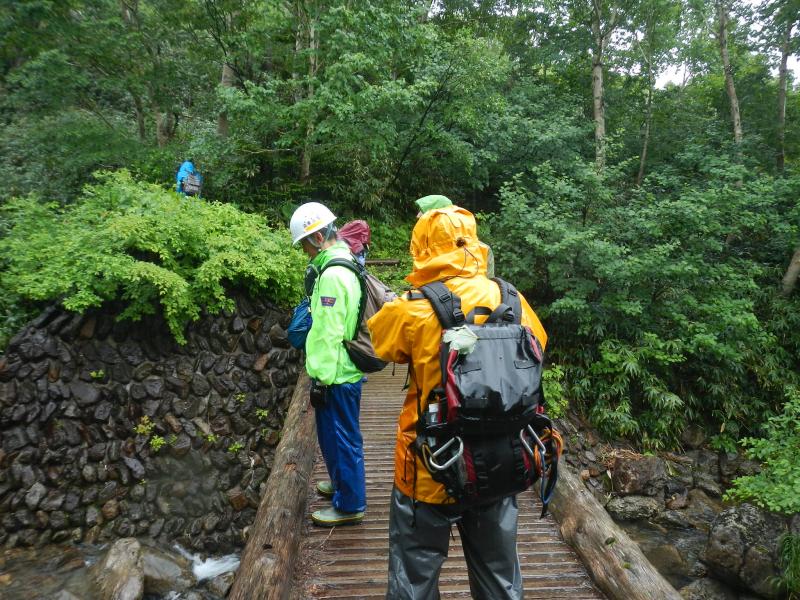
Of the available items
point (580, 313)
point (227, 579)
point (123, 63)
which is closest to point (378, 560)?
point (227, 579)

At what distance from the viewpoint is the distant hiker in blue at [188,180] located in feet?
29.1

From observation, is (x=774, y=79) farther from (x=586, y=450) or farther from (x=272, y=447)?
(x=272, y=447)

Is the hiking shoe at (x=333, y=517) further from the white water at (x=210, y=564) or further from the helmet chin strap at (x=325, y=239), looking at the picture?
the white water at (x=210, y=564)

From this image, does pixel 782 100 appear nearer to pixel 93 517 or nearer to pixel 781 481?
pixel 781 481

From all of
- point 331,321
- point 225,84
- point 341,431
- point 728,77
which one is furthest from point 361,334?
point 728,77

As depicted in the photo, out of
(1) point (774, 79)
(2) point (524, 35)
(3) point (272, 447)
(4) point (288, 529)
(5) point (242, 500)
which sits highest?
(2) point (524, 35)

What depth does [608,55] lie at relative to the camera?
1491 centimetres

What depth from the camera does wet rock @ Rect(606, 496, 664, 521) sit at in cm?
757

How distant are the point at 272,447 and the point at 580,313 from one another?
5790 millimetres

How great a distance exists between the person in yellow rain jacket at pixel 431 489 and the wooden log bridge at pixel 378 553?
1164 mm

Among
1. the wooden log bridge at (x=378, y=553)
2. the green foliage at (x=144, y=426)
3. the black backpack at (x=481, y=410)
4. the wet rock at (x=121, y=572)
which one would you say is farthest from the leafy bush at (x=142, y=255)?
the black backpack at (x=481, y=410)

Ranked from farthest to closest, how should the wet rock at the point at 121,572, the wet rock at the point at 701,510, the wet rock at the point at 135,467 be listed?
1. the wet rock at the point at 701,510
2. the wet rock at the point at 135,467
3. the wet rock at the point at 121,572

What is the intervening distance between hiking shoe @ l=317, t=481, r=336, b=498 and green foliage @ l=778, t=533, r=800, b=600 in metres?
5.34

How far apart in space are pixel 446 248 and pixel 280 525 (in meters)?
2.32
